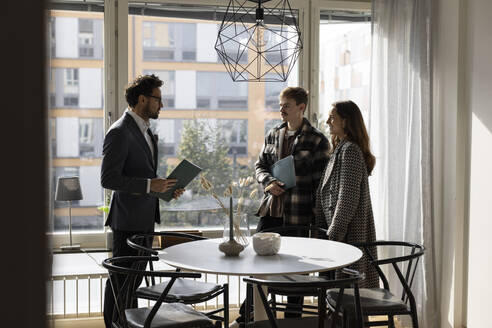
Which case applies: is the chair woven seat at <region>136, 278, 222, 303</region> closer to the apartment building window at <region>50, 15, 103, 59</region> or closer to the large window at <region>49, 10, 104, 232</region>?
the large window at <region>49, 10, 104, 232</region>

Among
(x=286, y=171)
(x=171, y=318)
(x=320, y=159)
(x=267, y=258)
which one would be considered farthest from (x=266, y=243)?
(x=320, y=159)

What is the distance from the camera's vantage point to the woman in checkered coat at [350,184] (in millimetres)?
3246

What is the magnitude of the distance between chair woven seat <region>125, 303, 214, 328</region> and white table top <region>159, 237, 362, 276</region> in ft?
0.82

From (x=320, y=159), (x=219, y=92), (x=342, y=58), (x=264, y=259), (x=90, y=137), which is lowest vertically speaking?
(x=264, y=259)

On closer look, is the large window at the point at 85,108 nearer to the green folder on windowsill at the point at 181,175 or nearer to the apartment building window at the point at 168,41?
the apartment building window at the point at 168,41

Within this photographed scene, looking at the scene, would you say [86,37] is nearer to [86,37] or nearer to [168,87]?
[86,37]

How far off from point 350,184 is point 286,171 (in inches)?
18.4

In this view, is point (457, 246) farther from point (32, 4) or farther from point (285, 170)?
point (32, 4)

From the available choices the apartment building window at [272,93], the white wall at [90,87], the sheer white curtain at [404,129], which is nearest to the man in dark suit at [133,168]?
the white wall at [90,87]

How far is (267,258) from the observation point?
2791 mm

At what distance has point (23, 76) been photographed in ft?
0.45

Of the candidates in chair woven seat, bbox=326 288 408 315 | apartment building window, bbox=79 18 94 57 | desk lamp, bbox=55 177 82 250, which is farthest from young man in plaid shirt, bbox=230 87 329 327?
apartment building window, bbox=79 18 94 57

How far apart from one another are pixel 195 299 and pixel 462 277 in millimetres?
1998

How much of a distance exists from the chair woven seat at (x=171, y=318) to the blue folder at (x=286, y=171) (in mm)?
1055
